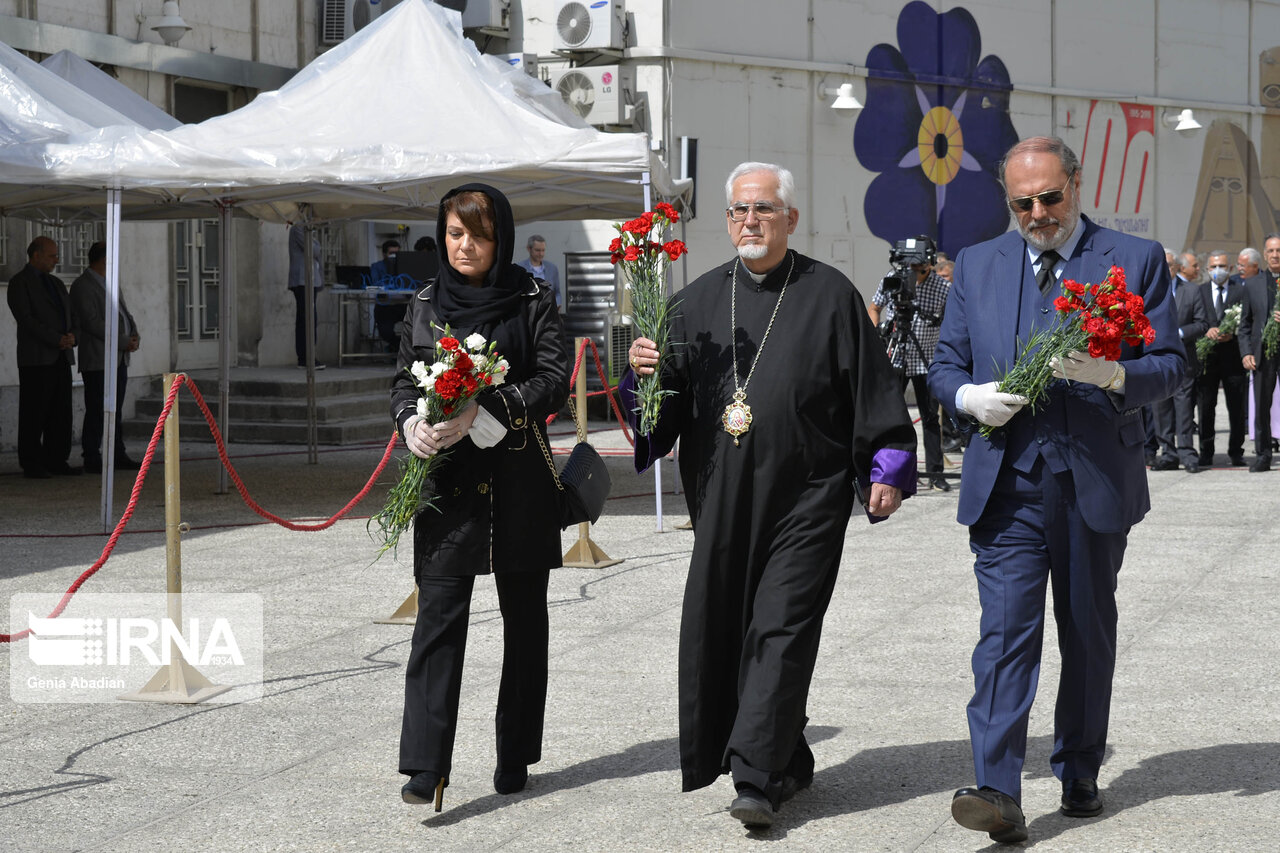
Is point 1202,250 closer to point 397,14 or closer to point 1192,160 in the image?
point 1192,160

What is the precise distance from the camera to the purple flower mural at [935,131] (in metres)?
22.2

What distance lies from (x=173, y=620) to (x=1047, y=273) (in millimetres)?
3615

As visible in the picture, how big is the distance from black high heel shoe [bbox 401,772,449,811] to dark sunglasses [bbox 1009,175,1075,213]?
2.35 metres

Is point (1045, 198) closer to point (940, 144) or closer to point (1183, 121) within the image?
point (940, 144)

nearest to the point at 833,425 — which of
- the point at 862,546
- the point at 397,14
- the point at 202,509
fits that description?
the point at 862,546

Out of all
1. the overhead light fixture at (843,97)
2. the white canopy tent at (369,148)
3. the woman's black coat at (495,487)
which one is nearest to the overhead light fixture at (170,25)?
the white canopy tent at (369,148)

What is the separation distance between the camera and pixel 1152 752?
5359mm

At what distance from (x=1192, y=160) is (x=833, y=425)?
23629 millimetres

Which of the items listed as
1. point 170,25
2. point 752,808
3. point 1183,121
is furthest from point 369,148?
point 1183,121

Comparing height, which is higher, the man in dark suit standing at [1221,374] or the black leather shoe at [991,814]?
the man in dark suit standing at [1221,374]

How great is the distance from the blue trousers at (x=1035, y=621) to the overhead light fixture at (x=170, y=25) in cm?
1492

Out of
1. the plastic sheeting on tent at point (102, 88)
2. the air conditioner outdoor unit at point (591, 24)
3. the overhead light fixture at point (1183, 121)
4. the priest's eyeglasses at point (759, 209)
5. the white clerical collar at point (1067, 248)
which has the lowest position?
the white clerical collar at point (1067, 248)

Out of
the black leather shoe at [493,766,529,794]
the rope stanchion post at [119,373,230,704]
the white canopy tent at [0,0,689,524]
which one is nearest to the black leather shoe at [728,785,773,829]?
the black leather shoe at [493,766,529,794]

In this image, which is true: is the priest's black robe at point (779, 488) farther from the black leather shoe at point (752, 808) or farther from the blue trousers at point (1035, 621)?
the blue trousers at point (1035, 621)
